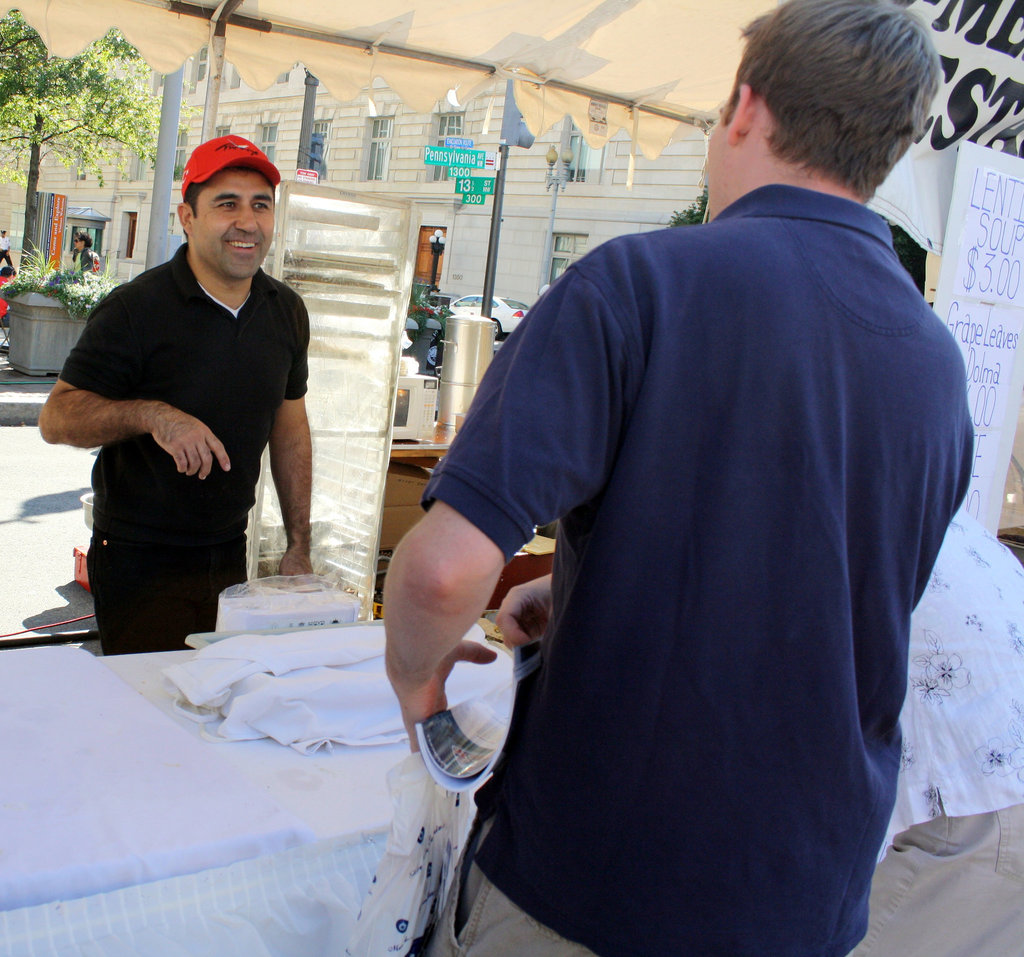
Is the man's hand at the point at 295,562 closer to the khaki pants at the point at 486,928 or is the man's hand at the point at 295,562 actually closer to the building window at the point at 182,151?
the khaki pants at the point at 486,928

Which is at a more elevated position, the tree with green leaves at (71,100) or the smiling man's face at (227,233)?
the tree with green leaves at (71,100)

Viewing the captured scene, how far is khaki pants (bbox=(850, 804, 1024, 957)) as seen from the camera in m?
1.71

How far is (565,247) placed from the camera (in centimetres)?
2800

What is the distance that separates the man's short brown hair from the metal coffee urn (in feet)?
12.9

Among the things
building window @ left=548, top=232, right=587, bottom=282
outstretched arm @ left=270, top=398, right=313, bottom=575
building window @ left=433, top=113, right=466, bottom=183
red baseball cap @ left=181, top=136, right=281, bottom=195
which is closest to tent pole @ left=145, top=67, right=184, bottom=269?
red baseball cap @ left=181, top=136, right=281, bottom=195

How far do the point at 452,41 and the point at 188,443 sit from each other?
2.72m

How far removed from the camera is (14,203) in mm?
41312

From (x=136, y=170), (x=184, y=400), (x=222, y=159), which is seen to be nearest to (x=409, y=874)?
(x=184, y=400)

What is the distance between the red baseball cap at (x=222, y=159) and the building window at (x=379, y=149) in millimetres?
29433

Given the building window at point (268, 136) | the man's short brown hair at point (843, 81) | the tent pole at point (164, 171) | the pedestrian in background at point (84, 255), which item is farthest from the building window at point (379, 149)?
the man's short brown hair at point (843, 81)

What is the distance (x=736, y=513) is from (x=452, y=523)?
27 cm

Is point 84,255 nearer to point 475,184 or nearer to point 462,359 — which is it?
point 475,184

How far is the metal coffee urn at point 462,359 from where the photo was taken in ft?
16.3

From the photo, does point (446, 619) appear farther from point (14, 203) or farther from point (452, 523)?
point (14, 203)
